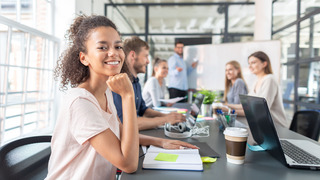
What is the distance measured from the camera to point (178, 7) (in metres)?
6.43

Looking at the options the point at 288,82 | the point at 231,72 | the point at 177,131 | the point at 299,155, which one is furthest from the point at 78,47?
the point at 288,82

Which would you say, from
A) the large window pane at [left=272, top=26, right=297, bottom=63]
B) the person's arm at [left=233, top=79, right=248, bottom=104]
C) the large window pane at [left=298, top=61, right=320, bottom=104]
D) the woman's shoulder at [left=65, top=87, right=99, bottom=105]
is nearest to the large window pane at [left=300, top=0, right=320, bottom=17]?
the large window pane at [left=272, top=26, right=297, bottom=63]

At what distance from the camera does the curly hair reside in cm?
102

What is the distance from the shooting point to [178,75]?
511 centimetres

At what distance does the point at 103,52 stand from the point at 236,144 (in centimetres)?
68

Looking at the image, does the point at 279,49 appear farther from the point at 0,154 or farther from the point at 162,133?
the point at 0,154

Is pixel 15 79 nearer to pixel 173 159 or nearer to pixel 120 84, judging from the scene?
pixel 120 84

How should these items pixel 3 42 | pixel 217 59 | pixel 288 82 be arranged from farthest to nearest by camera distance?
pixel 217 59
pixel 288 82
pixel 3 42

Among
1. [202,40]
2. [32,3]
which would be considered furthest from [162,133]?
[202,40]

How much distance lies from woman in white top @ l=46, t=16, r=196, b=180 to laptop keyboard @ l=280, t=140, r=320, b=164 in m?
0.49

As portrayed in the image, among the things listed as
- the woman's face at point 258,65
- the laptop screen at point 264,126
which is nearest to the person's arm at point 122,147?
the laptop screen at point 264,126

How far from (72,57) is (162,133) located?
2.42ft

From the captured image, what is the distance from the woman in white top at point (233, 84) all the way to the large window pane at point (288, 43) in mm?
1784

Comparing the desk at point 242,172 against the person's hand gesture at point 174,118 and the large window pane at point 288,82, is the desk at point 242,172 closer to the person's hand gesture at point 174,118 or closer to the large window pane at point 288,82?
the person's hand gesture at point 174,118
